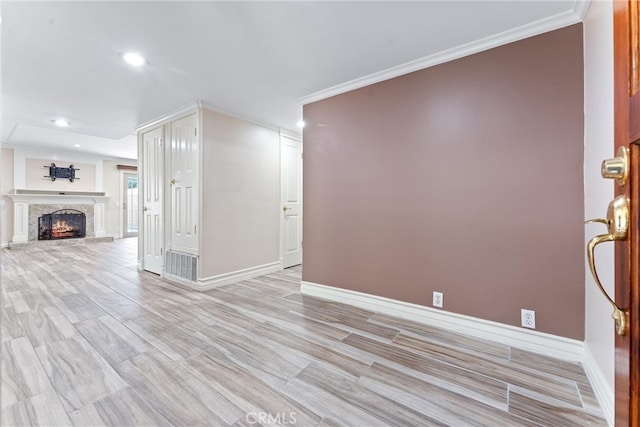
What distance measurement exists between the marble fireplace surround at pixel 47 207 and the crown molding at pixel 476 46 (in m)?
7.78

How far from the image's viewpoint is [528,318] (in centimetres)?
189

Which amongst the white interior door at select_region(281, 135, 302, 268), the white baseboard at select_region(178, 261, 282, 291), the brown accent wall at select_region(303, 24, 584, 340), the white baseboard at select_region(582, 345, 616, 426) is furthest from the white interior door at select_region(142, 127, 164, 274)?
the white baseboard at select_region(582, 345, 616, 426)

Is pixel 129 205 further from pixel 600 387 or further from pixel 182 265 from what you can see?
pixel 600 387

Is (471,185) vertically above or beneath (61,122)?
beneath

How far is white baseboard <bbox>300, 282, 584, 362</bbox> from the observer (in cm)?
179

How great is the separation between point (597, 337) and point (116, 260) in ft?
20.7

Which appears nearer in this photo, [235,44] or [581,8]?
[581,8]

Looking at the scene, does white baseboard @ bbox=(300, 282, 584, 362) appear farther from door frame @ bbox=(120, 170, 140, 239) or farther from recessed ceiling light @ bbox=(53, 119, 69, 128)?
door frame @ bbox=(120, 170, 140, 239)

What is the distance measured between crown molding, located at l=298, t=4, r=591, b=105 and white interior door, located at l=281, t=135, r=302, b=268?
5.37 ft

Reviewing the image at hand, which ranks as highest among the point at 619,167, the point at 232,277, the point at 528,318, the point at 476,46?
the point at 476,46

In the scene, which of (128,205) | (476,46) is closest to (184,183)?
(476,46)

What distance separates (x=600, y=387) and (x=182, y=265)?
3.85 meters

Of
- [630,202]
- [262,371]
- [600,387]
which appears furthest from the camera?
[262,371]

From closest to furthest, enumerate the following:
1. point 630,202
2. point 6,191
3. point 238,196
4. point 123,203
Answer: point 630,202, point 238,196, point 6,191, point 123,203
